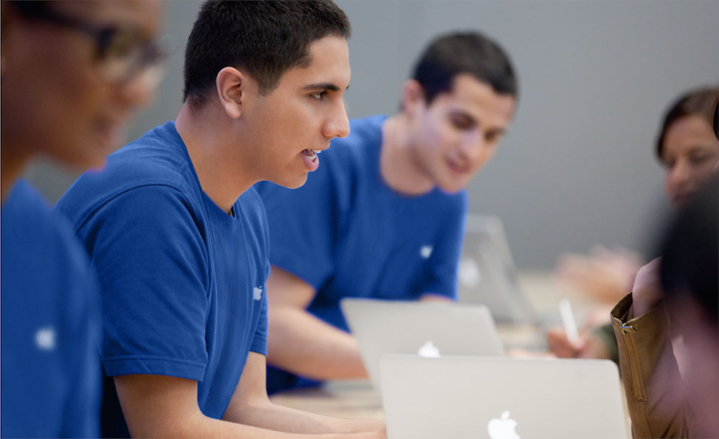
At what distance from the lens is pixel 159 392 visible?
71 cm

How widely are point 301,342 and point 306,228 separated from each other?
0.65ft

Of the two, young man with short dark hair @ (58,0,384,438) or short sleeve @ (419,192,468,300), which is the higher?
short sleeve @ (419,192,468,300)

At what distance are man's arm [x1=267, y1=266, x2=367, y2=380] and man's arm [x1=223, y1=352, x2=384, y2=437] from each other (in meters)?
0.45

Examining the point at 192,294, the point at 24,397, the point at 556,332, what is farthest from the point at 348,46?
the point at 556,332

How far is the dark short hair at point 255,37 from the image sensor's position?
79cm

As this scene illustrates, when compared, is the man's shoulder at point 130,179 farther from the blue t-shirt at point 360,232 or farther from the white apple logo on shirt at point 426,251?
the white apple logo on shirt at point 426,251

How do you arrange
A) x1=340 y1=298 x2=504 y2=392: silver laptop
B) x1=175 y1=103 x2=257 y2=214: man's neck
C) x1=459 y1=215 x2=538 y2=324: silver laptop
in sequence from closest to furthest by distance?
x1=175 y1=103 x2=257 y2=214: man's neck
x1=340 y1=298 x2=504 y2=392: silver laptop
x1=459 y1=215 x2=538 y2=324: silver laptop

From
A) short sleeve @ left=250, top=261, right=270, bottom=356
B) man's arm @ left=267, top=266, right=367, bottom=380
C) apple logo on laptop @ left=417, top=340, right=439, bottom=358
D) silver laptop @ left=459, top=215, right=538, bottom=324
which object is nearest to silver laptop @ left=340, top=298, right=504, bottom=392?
apple logo on laptop @ left=417, top=340, right=439, bottom=358

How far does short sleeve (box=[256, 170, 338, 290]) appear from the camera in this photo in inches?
54.7

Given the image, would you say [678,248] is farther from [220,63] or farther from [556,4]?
[556,4]

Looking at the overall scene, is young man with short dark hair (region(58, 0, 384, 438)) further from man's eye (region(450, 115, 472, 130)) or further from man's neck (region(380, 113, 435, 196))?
man's eye (region(450, 115, 472, 130))

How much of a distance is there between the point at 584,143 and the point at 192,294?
160 inches

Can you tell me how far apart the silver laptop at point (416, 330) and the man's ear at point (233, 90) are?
0.49 metres

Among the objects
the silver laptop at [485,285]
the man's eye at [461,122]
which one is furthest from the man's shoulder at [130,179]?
the silver laptop at [485,285]
